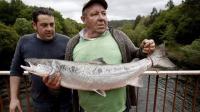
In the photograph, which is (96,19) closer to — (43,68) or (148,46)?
(148,46)

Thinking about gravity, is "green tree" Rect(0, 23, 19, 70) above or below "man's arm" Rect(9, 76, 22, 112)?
below

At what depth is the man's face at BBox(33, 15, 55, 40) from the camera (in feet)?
14.4

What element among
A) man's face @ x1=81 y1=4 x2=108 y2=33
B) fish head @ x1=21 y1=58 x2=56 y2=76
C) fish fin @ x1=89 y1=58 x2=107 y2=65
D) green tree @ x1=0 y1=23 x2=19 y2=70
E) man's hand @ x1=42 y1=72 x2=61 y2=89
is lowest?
green tree @ x1=0 y1=23 x2=19 y2=70

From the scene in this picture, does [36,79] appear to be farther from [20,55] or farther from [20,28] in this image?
[20,28]

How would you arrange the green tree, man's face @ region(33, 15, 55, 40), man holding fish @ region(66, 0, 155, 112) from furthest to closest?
the green tree
man's face @ region(33, 15, 55, 40)
man holding fish @ region(66, 0, 155, 112)

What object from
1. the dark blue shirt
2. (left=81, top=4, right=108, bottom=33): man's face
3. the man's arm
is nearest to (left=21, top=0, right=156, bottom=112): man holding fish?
(left=81, top=4, right=108, bottom=33): man's face

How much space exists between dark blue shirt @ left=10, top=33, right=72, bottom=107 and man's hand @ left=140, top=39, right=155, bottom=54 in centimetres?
112

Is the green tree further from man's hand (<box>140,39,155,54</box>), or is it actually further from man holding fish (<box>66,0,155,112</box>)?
man's hand (<box>140,39,155,54</box>)

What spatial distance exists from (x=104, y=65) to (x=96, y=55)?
0.53ft

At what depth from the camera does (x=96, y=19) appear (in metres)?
3.91

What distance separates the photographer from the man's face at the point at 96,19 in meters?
3.91

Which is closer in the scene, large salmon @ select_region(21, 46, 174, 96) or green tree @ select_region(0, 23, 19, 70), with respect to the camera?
large salmon @ select_region(21, 46, 174, 96)

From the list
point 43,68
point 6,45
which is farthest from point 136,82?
point 6,45

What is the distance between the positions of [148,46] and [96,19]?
0.64 meters
